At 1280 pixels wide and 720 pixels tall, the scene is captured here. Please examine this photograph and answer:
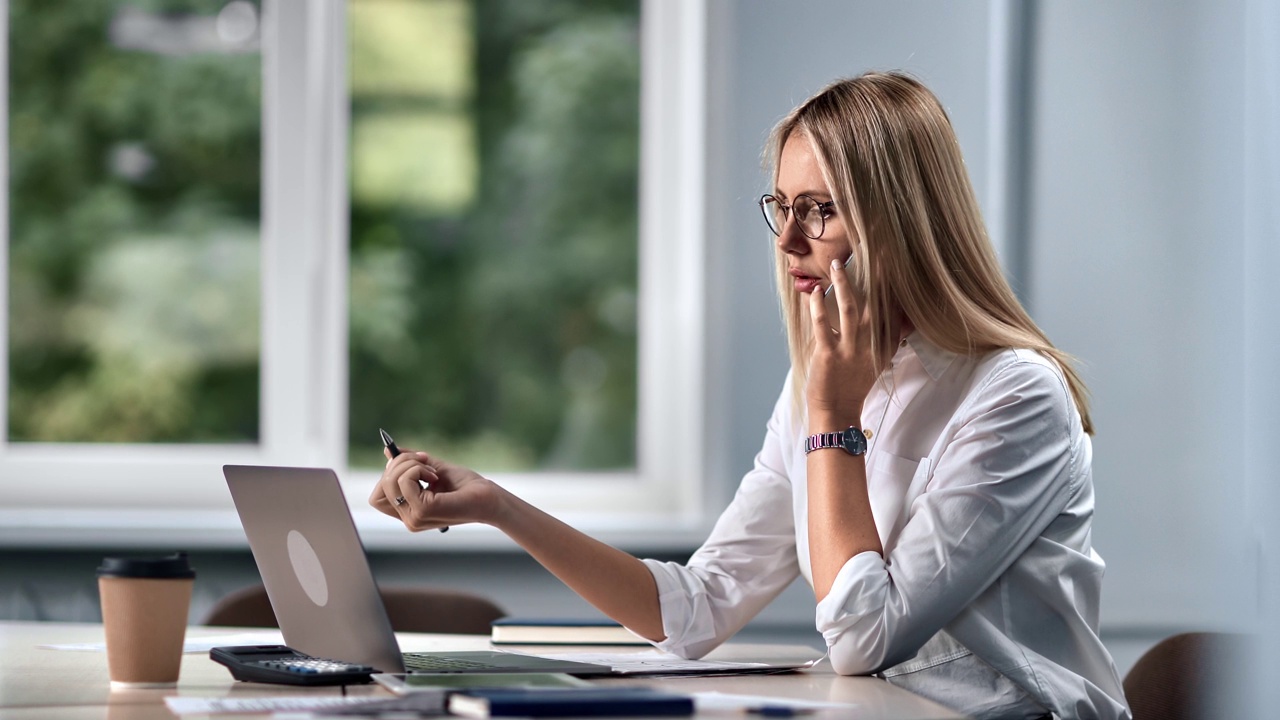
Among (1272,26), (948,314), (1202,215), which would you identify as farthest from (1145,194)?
(948,314)

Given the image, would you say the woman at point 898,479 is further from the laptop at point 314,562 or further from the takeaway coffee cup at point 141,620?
the takeaway coffee cup at point 141,620

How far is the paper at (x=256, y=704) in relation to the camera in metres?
1.03

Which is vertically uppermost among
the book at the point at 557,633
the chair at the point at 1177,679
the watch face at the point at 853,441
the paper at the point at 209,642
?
the watch face at the point at 853,441

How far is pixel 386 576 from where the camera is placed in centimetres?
274

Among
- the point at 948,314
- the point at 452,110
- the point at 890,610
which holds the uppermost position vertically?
the point at 452,110

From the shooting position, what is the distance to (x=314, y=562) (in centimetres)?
129

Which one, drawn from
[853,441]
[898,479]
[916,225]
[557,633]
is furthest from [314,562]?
[916,225]

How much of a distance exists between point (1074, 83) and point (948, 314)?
4.36 ft

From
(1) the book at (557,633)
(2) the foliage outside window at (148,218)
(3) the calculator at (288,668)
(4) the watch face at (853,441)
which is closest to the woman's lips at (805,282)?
(4) the watch face at (853,441)

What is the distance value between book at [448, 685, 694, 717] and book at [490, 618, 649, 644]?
0.71 metres

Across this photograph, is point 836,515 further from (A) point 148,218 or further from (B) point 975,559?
(A) point 148,218

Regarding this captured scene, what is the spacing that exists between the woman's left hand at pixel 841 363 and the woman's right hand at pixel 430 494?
411 millimetres

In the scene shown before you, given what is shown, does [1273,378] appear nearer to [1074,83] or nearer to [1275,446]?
[1275,446]

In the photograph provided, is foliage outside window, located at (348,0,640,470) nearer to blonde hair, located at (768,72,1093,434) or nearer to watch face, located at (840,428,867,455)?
blonde hair, located at (768,72,1093,434)
